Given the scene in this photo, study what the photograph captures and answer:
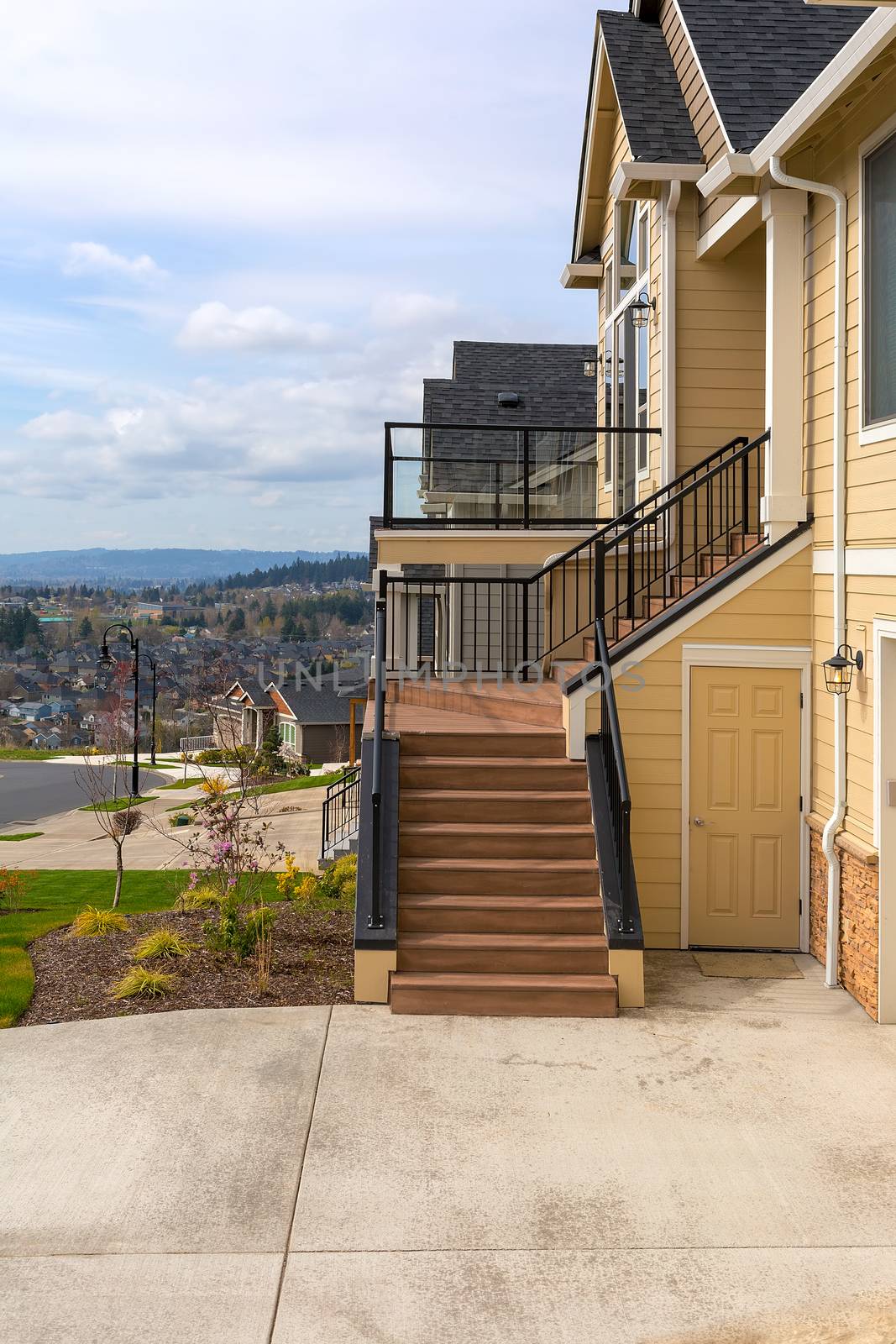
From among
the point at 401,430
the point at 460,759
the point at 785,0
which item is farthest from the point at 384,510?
the point at 785,0

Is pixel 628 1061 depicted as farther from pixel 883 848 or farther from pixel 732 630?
pixel 732 630

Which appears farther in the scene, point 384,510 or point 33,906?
point 33,906

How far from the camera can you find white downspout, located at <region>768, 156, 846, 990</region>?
6.91 meters

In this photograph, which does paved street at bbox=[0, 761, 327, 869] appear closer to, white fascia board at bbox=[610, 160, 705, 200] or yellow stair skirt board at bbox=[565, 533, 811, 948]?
yellow stair skirt board at bbox=[565, 533, 811, 948]

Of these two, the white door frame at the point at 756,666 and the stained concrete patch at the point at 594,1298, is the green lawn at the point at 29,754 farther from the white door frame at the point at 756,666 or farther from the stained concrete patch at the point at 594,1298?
the stained concrete patch at the point at 594,1298

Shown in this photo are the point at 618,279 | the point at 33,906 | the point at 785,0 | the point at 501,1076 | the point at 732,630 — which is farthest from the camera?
the point at 33,906

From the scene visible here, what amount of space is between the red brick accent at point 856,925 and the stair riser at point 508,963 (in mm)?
1657

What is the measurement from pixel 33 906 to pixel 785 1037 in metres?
10.0

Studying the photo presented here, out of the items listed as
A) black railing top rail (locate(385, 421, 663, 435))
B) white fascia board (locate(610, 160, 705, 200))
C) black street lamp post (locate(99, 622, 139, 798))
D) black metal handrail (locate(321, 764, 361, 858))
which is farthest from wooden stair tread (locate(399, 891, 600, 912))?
black street lamp post (locate(99, 622, 139, 798))

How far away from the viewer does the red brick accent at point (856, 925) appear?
652 centimetres

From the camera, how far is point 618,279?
11.9 m

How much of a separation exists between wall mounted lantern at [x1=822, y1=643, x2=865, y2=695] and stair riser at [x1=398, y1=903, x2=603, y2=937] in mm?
2174

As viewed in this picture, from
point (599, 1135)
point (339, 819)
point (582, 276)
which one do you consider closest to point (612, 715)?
point (599, 1135)

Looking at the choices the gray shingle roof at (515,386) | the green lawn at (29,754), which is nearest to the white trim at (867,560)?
the gray shingle roof at (515,386)
